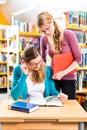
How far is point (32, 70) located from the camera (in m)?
2.22

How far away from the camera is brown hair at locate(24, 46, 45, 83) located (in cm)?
213

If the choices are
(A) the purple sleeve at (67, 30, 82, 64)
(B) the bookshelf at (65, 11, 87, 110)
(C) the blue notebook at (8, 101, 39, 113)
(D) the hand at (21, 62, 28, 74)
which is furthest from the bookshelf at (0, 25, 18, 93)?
(C) the blue notebook at (8, 101, 39, 113)

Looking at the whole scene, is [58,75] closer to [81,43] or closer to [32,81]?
[32,81]

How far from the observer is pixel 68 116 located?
1.75 m

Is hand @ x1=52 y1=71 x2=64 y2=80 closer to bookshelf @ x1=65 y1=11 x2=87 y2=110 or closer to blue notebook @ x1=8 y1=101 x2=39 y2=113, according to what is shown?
blue notebook @ x1=8 y1=101 x2=39 y2=113

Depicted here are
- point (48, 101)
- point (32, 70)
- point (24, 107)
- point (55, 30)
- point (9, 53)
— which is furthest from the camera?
point (9, 53)

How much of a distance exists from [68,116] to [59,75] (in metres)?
0.72

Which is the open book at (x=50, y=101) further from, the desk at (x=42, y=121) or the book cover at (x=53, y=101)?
the desk at (x=42, y=121)

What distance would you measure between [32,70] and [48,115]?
1.85 ft

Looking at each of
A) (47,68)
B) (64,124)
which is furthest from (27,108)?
(47,68)

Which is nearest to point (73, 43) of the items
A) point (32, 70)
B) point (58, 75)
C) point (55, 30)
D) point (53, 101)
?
point (55, 30)

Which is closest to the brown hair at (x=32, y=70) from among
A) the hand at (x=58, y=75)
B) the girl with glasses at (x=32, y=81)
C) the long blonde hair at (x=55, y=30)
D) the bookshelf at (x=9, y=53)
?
the girl with glasses at (x=32, y=81)

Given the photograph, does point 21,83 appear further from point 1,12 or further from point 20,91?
point 1,12

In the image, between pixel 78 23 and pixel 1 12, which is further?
pixel 1 12
